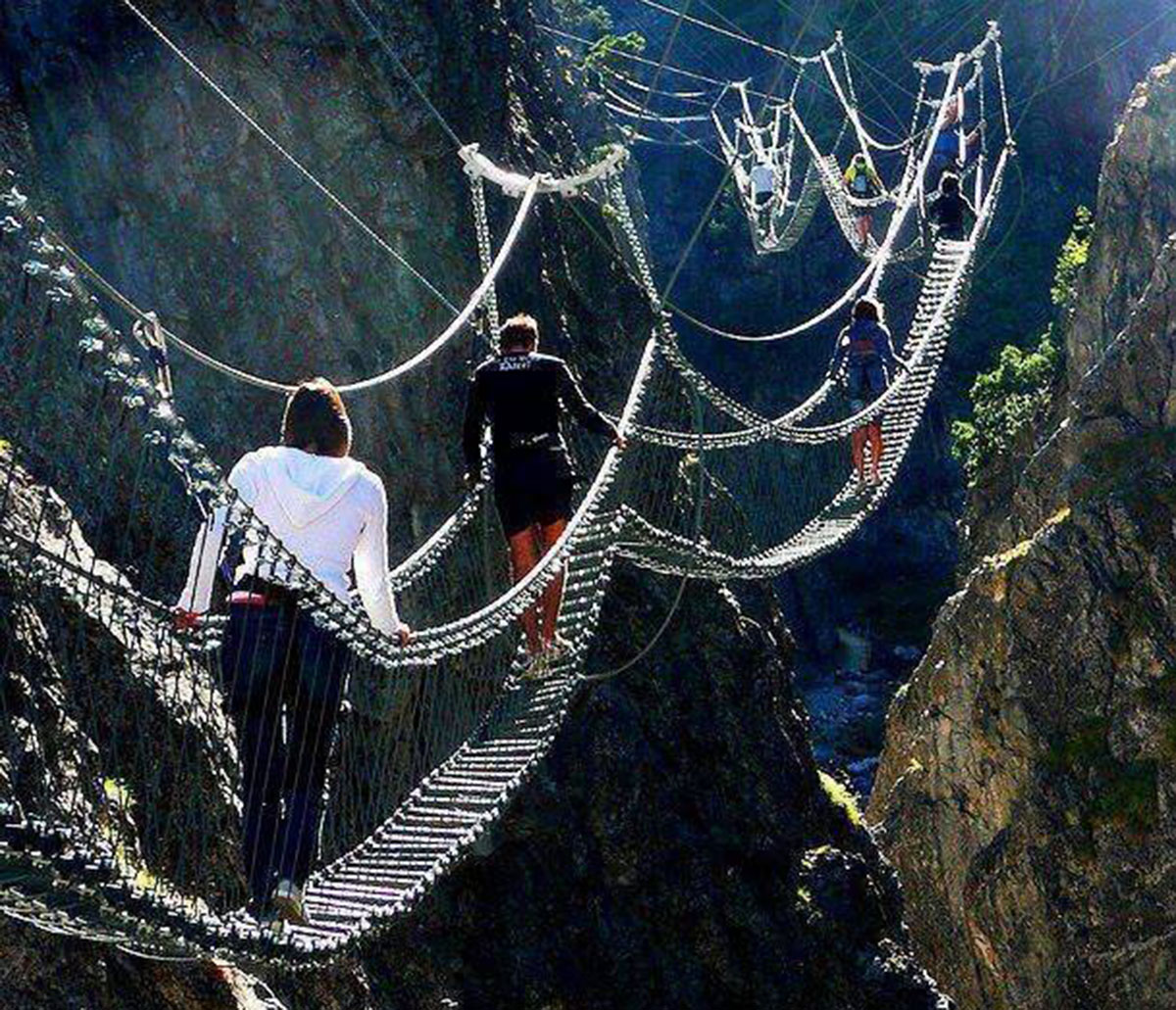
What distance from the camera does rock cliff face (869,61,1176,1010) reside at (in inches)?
936

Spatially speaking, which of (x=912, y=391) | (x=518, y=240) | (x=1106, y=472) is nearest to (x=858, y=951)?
(x=912, y=391)

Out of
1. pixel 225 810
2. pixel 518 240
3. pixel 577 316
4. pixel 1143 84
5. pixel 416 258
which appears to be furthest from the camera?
pixel 1143 84

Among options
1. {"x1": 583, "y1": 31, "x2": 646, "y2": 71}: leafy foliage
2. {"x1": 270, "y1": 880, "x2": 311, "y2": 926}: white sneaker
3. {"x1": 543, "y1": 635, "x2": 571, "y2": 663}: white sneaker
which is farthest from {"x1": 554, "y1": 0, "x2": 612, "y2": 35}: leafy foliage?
{"x1": 270, "y1": 880, "x2": 311, "y2": 926}: white sneaker

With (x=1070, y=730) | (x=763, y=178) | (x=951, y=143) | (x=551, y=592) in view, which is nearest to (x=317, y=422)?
(x=551, y=592)

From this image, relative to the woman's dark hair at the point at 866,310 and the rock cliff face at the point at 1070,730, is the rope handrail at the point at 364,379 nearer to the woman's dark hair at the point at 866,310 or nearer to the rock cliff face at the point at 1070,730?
the woman's dark hair at the point at 866,310

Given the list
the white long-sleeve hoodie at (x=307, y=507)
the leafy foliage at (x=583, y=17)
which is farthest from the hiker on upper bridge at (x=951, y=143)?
the white long-sleeve hoodie at (x=307, y=507)

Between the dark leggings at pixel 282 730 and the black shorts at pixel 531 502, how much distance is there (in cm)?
232

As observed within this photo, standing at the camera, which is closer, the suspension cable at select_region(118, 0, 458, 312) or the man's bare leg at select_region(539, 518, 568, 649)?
the man's bare leg at select_region(539, 518, 568, 649)

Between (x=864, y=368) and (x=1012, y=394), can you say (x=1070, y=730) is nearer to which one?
(x=1012, y=394)

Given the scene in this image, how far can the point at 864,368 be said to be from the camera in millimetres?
13672

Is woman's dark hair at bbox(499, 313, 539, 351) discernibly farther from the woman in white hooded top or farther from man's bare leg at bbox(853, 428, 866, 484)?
man's bare leg at bbox(853, 428, 866, 484)

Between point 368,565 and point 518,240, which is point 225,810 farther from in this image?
point 518,240

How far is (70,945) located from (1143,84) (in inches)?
891

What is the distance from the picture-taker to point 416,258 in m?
13.3
